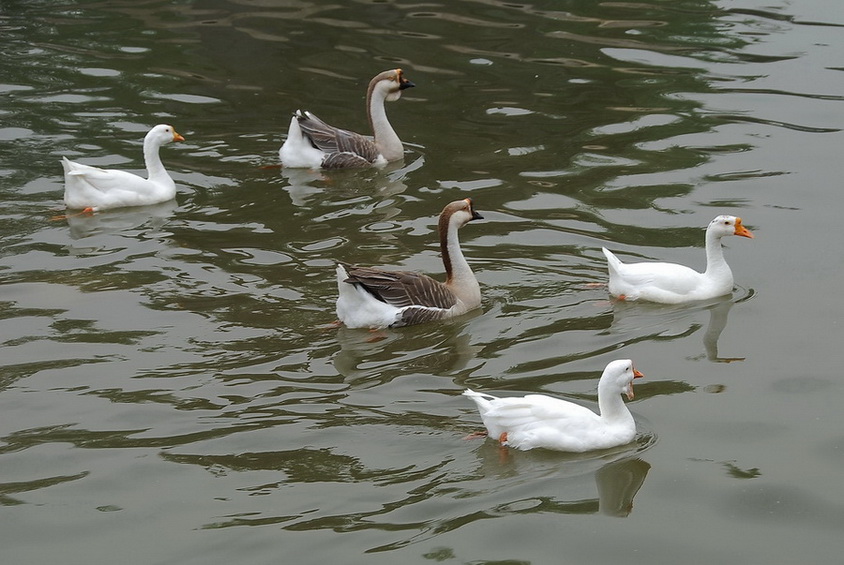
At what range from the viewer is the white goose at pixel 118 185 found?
1476 cm

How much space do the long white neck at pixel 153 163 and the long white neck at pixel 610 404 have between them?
786cm

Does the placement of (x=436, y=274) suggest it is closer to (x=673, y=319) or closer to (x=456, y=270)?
(x=456, y=270)

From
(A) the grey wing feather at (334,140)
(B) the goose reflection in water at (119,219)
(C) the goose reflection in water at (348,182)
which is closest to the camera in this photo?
(B) the goose reflection in water at (119,219)

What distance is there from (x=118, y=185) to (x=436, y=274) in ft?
14.8

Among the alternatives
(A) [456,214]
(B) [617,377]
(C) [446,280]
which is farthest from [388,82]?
(B) [617,377]

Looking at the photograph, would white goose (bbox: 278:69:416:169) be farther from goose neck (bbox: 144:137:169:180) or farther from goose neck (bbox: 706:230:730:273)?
goose neck (bbox: 706:230:730:273)

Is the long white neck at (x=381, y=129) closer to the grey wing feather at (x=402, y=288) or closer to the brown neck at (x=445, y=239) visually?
the brown neck at (x=445, y=239)

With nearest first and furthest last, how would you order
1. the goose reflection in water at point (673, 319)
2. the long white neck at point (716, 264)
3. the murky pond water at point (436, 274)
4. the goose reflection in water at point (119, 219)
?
the murky pond water at point (436, 274) → the goose reflection in water at point (673, 319) → the long white neck at point (716, 264) → the goose reflection in water at point (119, 219)

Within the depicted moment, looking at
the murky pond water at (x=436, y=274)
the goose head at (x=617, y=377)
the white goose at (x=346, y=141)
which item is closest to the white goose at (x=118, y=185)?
the murky pond water at (x=436, y=274)

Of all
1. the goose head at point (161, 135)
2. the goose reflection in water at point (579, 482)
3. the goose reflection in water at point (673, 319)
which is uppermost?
Answer: the goose head at point (161, 135)

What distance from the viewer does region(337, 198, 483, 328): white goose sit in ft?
37.5

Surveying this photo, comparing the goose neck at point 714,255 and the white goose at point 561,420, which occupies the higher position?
the goose neck at point 714,255

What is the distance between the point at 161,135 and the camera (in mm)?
15594

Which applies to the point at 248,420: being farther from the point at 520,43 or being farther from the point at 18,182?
the point at 520,43
